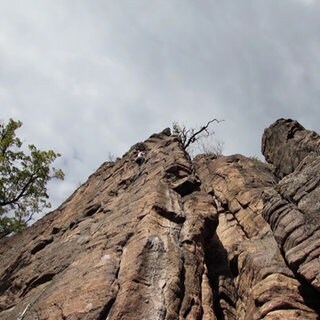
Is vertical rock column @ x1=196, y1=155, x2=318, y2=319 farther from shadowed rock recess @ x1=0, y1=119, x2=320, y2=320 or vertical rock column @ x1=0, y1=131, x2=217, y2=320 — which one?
vertical rock column @ x1=0, y1=131, x2=217, y2=320

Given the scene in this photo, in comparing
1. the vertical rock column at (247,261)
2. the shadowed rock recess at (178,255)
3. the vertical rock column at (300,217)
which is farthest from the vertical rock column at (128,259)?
the vertical rock column at (300,217)

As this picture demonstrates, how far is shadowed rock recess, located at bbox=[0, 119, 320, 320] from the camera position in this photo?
10734mm

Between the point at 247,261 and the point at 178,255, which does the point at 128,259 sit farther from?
the point at 247,261

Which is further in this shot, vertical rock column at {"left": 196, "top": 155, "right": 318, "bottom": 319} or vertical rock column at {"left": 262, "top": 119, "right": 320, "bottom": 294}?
vertical rock column at {"left": 196, "top": 155, "right": 318, "bottom": 319}

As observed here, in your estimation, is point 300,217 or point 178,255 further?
point 178,255

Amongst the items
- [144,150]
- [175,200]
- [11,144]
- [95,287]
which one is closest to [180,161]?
[175,200]

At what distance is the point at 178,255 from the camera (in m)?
12.6

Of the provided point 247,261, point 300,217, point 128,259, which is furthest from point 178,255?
point 300,217

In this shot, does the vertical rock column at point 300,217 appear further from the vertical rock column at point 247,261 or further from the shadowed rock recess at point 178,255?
the vertical rock column at point 247,261

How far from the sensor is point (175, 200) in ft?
53.8

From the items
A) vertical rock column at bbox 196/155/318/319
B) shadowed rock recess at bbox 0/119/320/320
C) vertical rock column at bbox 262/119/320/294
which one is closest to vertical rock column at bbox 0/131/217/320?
shadowed rock recess at bbox 0/119/320/320

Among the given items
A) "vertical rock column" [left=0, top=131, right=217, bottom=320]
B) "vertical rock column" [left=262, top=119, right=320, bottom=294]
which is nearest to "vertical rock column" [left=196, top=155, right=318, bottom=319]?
"vertical rock column" [left=262, top=119, right=320, bottom=294]

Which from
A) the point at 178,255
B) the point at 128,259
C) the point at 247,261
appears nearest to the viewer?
the point at 128,259

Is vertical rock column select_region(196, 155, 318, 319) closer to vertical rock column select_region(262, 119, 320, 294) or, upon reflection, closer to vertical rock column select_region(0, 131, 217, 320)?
vertical rock column select_region(262, 119, 320, 294)
